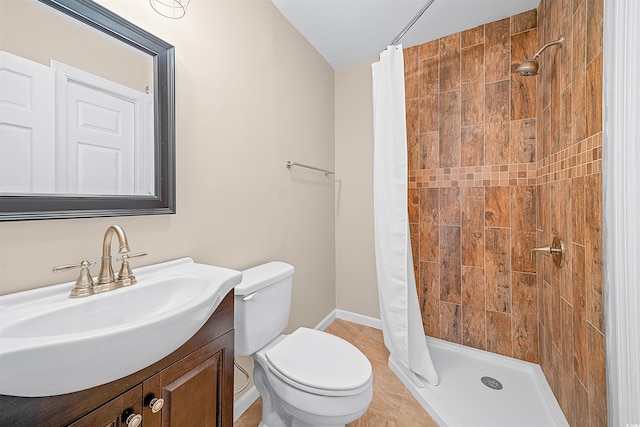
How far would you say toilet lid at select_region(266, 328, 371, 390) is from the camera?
103 cm

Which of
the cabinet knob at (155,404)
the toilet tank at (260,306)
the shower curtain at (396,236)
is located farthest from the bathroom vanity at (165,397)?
the shower curtain at (396,236)

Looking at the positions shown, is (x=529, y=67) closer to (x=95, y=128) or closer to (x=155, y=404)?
(x=95, y=128)

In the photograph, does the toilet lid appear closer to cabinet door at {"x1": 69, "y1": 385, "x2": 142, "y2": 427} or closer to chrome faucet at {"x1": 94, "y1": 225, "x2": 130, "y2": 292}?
cabinet door at {"x1": 69, "y1": 385, "x2": 142, "y2": 427}

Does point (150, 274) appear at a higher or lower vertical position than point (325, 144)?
lower

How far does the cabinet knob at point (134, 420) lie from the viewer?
2.08 feet

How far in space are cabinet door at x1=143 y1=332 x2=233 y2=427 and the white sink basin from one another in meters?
0.13

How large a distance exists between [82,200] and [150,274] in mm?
322

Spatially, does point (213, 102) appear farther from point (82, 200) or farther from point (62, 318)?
point (62, 318)

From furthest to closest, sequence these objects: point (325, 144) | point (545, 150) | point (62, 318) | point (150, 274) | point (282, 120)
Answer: point (325, 144) < point (282, 120) < point (545, 150) < point (150, 274) < point (62, 318)

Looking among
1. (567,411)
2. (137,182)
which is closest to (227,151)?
(137,182)

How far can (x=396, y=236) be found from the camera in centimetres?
167

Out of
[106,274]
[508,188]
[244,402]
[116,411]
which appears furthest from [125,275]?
[508,188]

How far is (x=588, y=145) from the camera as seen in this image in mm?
1058

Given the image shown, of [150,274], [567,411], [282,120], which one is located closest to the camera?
[150,274]
